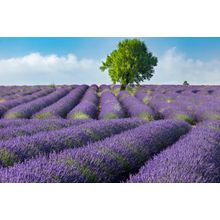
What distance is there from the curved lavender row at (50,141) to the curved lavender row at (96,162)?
373 millimetres

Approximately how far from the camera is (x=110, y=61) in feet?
109

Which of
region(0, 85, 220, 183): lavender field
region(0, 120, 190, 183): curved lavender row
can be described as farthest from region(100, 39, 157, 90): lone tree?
region(0, 120, 190, 183): curved lavender row

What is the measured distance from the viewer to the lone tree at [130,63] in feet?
101

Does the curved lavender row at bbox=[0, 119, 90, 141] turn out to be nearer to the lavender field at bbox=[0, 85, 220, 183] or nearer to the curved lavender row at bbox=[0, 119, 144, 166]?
the lavender field at bbox=[0, 85, 220, 183]

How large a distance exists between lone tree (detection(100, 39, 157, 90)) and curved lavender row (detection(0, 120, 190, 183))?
2366cm

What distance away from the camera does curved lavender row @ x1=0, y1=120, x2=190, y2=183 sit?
11.2 ft

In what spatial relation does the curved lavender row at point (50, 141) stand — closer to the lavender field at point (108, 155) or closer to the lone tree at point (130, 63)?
the lavender field at point (108, 155)

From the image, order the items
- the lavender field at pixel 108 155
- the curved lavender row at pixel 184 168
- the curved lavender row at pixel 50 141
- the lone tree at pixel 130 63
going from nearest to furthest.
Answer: the curved lavender row at pixel 184 168
the lavender field at pixel 108 155
the curved lavender row at pixel 50 141
the lone tree at pixel 130 63

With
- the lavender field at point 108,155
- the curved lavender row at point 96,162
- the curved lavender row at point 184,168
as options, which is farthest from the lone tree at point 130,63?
the curved lavender row at point 184,168

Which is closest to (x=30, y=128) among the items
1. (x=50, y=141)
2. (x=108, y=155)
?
(x=50, y=141)

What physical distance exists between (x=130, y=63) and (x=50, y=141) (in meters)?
25.8
